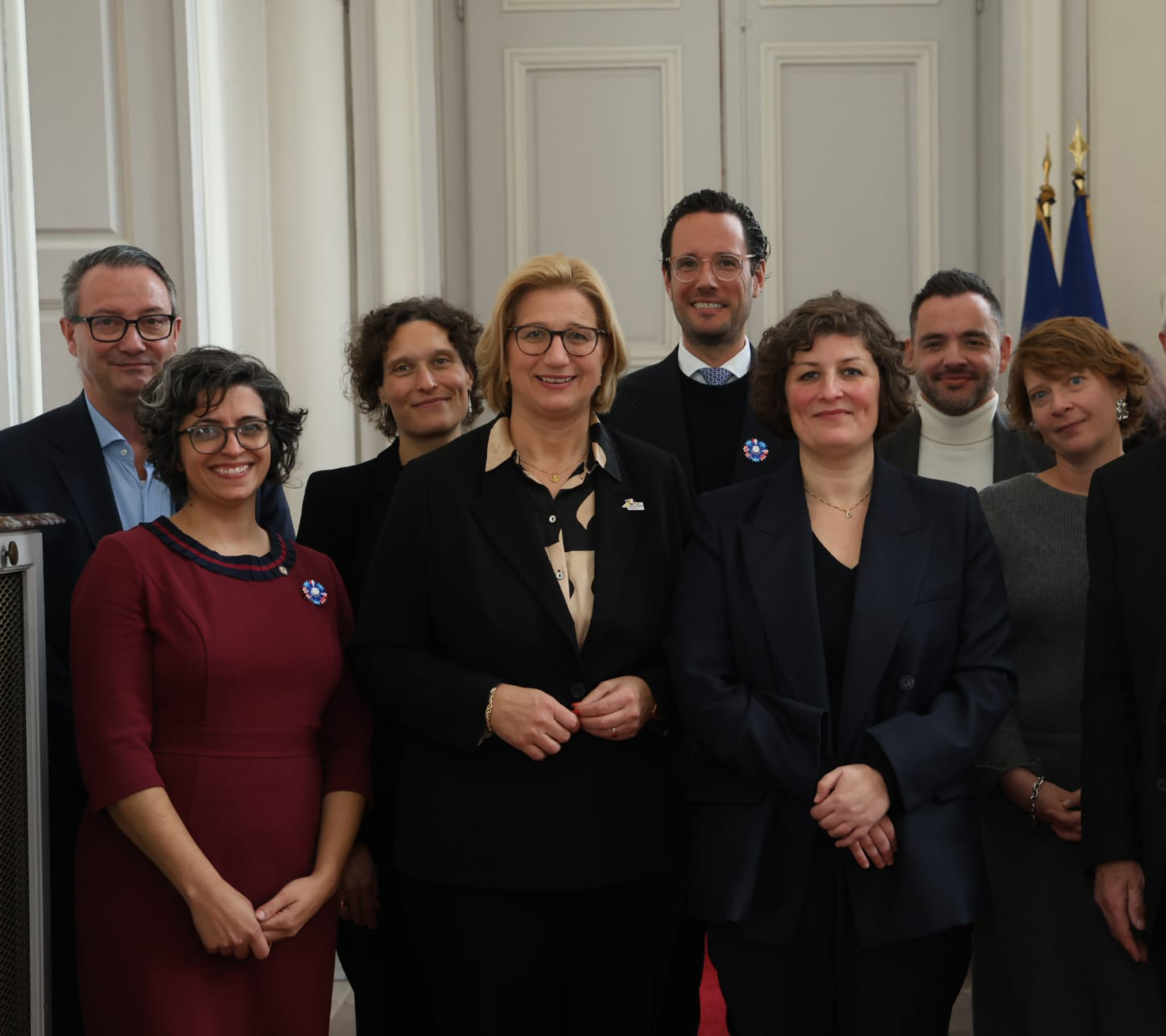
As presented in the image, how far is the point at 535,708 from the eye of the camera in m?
1.99

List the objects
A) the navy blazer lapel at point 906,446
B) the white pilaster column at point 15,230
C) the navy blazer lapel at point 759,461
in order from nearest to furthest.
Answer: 1. the white pilaster column at point 15,230
2. the navy blazer lapel at point 759,461
3. the navy blazer lapel at point 906,446

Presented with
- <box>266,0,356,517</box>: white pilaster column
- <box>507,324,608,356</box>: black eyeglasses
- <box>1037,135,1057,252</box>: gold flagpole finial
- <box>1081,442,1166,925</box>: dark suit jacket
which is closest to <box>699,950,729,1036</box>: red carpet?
<box>1081,442,1166,925</box>: dark suit jacket

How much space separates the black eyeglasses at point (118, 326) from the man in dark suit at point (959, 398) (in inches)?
63.1

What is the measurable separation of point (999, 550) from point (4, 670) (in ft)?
5.40

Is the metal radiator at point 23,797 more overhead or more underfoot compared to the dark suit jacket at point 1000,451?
more underfoot

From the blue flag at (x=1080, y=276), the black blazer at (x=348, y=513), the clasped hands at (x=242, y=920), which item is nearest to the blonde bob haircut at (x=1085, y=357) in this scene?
the black blazer at (x=348, y=513)

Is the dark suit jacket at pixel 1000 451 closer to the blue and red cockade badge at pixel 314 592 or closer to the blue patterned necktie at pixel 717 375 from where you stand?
the blue patterned necktie at pixel 717 375

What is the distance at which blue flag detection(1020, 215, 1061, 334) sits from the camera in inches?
191

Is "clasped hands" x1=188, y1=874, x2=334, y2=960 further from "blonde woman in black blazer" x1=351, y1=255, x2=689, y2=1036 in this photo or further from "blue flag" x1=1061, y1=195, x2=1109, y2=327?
"blue flag" x1=1061, y1=195, x2=1109, y2=327

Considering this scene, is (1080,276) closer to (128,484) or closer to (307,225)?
(307,225)

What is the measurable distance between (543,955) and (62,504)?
3.92 ft

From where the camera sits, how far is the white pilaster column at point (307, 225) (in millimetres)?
4742

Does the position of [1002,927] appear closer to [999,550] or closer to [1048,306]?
A: [999,550]

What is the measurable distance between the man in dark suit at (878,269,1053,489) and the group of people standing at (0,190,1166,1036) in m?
0.61
